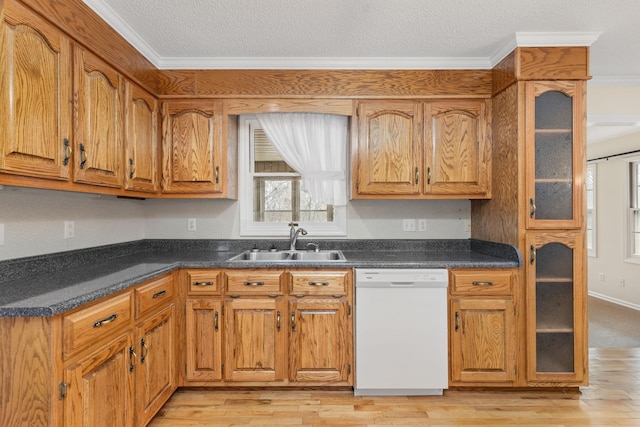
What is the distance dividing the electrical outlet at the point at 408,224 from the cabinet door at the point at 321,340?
99 cm

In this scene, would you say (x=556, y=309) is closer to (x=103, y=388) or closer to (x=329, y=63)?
(x=329, y=63)

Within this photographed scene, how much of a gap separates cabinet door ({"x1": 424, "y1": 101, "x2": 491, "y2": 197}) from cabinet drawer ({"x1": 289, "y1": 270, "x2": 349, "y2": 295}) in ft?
3.33

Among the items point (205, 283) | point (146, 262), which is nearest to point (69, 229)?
point (146, 262)

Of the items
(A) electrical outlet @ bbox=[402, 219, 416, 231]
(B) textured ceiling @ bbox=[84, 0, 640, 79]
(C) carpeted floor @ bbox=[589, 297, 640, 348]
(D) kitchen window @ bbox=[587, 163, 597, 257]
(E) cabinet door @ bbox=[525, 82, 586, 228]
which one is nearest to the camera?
(B) textured ceiling @ bbox=[84, 0, 640, 79]

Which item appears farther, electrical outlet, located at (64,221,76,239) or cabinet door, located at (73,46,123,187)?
electrical outlet, located at (64,221,76,239)

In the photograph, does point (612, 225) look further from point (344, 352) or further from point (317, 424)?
point (317, 424)

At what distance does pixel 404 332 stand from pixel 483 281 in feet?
2.09

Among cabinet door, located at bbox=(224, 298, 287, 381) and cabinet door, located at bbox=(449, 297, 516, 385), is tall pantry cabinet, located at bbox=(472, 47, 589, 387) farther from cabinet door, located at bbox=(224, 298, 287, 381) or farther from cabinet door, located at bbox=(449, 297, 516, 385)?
cabinet door, located at bbox=(224, 298, 287, 381)

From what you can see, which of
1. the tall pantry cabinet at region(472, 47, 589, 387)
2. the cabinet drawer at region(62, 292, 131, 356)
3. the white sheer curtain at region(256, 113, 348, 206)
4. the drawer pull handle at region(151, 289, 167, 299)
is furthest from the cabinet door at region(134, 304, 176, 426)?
the tall pantry cabinet at region(472, 47, 589, 387)

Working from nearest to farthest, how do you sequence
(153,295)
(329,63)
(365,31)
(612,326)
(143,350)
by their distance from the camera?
(143,350) → (153,295) → (365,31) → (329,63) → (612,326)

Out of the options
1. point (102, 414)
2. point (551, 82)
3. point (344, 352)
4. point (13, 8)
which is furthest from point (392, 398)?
point (13, 8)

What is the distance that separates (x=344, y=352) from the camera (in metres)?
2.47

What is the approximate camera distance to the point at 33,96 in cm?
156

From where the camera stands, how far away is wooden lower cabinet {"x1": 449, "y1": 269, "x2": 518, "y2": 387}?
2.46 metres
